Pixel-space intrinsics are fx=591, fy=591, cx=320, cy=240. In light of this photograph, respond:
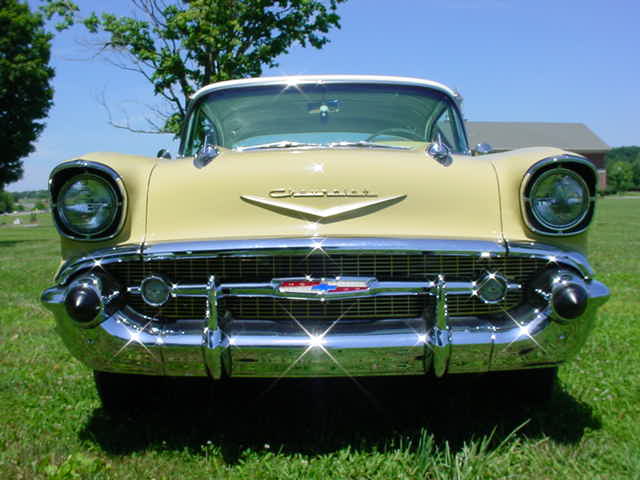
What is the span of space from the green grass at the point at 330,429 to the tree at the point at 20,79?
1776 centimetres

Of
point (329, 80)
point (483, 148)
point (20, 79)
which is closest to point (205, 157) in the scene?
point (329, 80)

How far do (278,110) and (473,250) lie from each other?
1548mm

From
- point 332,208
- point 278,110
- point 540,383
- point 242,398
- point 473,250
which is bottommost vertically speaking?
point 242,398

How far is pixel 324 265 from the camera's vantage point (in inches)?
77.6

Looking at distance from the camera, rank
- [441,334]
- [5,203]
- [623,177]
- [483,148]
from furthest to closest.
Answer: [623,177], [5,203], [483,148], [441,334]

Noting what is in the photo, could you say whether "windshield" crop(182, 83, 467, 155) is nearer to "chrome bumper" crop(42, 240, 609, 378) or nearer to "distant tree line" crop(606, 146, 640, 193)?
"chrome bumper" crop(42, 240, 609, 378)

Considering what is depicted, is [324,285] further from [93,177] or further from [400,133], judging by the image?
[400,133]

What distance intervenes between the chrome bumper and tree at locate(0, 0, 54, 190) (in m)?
19.0

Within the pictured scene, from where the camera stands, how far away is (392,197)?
2068 mm

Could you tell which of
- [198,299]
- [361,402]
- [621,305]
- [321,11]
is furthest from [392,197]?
[321,11]

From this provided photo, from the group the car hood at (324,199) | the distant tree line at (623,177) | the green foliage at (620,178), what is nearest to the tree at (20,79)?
the car hood at (324,199)

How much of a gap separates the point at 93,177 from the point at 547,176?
5.29 feet

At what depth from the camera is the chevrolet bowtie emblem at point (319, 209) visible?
6.57 ft

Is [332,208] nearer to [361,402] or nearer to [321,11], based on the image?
[361,402]
